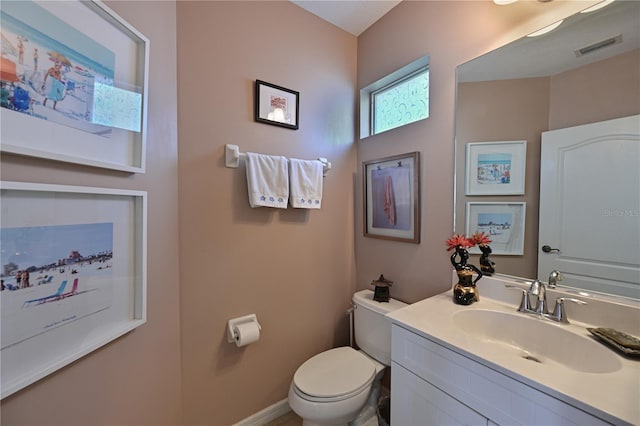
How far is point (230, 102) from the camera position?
4.52 ft

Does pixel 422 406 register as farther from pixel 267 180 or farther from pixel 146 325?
pixel 267 180

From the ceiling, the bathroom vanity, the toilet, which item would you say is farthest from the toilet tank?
the ceiling

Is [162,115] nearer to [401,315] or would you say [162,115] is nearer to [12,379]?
[12,379]

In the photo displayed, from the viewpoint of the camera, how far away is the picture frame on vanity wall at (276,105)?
1463 mm

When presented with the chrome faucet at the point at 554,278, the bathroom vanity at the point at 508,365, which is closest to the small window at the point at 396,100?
the chrome faucet at the point at 554,278

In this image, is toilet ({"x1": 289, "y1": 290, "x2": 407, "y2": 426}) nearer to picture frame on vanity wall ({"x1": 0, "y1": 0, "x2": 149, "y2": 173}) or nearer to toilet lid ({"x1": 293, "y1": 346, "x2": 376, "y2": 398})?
toilet lid ({"x1": 293, "y1": 346, "x2": 376, "y2": 398})

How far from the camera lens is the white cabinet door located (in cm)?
82

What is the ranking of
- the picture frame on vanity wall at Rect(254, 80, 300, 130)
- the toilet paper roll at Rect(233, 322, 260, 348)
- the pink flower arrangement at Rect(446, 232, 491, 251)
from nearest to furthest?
the pink flower arrangement at Rect(446, 232, 491, 251)
the toilet paper roll at Rect(233, 322, 260, 348)
the picture frame on vanity wall at Rect(254, 80, 300, 130)

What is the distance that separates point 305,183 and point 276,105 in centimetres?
51

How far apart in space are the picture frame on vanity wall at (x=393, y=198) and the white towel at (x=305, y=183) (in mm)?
415

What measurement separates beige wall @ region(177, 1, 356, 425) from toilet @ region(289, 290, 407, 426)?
0.30 meters

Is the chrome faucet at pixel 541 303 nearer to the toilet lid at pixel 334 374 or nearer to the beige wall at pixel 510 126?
the beige wall at pixel 510 126

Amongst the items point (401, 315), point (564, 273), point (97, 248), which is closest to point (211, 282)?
point (97, 248)

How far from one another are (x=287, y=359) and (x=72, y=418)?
108 cm
